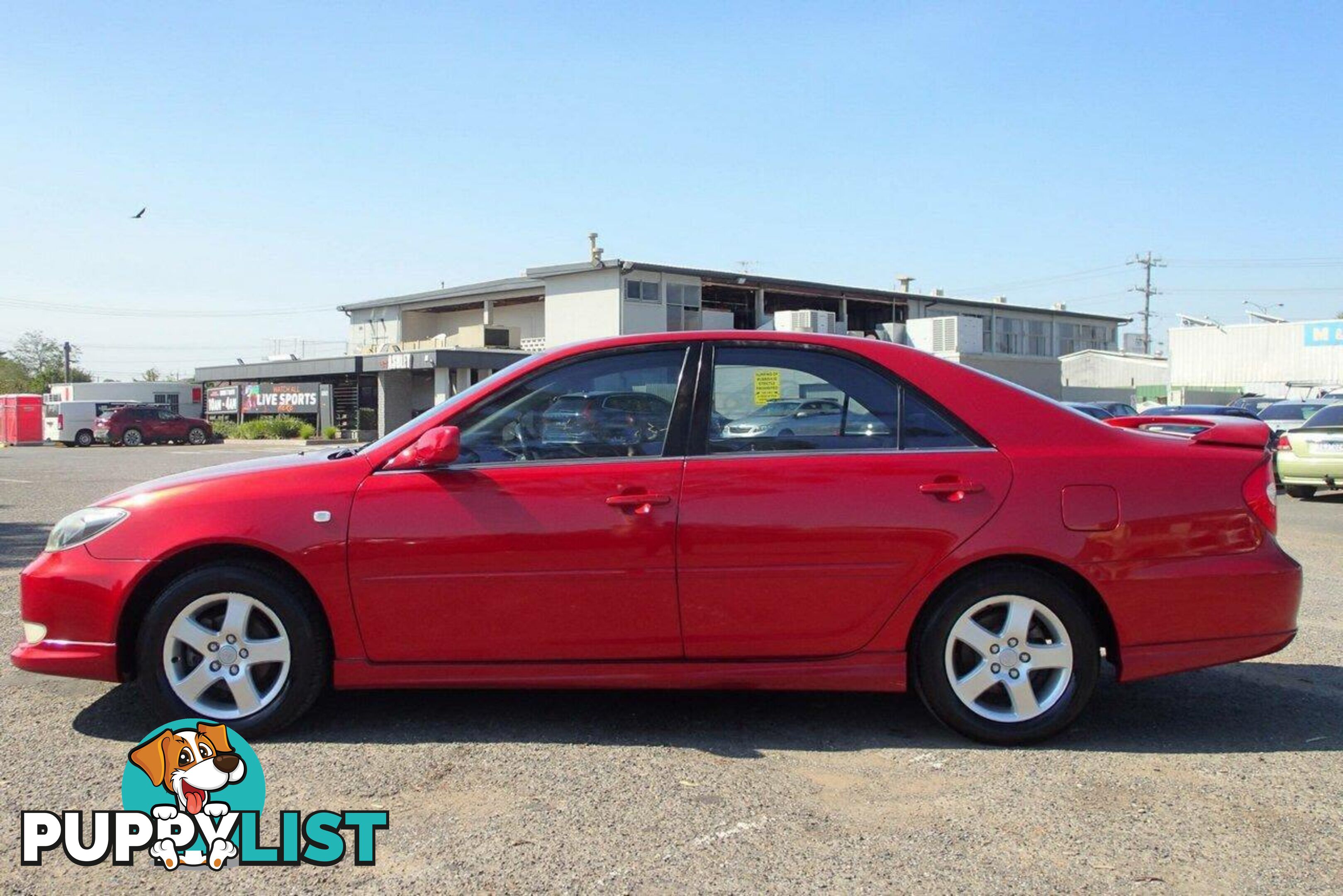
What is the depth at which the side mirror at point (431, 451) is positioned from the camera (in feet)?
12.9

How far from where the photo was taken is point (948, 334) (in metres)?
48.7

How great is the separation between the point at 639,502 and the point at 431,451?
796 millimetres

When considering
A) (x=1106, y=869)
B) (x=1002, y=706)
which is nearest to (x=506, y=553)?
(x=1002, y=706)

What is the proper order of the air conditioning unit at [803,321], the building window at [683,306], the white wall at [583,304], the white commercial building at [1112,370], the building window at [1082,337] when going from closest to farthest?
the air conditioning unit at [803,321], the white wall at [583,304], the building window at [683,306], the white commercial building at [1112,370], the building window at [1082,337]

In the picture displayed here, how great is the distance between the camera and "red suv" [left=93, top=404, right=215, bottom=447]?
134 feet

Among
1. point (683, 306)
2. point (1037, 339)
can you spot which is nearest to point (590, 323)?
point (683, 306)

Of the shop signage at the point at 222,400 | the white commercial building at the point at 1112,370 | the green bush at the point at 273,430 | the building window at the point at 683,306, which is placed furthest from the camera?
the white commercial building at the point at 1112,370

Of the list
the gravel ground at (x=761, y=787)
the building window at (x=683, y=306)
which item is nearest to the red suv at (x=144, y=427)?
the building window at (x=683, y=306)

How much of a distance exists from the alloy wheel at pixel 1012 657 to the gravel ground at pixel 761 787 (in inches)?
7.7

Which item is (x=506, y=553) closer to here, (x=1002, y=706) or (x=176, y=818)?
(x=176, y=818)

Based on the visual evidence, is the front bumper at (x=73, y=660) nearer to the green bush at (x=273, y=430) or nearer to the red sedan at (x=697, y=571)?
the red sedan at (x=697, y=571)

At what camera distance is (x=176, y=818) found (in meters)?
3.32

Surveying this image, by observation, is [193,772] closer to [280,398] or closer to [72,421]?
[72,421]

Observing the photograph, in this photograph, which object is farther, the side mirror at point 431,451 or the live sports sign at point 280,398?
the live sports sign at point 280,398
